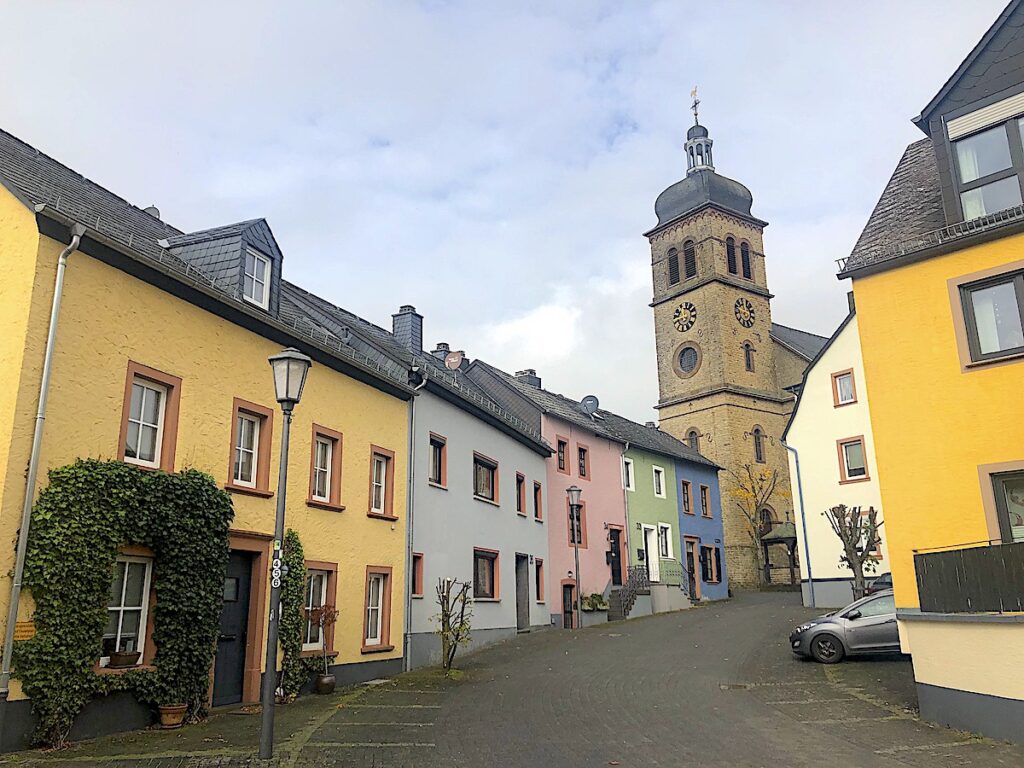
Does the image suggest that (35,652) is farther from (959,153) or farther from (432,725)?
(959,153)

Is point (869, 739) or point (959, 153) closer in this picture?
point (869, 739)

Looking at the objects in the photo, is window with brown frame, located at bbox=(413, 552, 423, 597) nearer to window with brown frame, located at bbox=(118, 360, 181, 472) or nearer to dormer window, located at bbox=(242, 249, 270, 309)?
dormer window, located at bbox=(242, 249, 270, 309)

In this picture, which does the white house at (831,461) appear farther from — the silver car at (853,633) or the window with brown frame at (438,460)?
the window with brown frame at (438,460)

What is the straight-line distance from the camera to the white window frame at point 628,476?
115ft

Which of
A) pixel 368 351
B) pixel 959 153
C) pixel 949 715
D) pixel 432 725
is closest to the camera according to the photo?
pixel 949 715

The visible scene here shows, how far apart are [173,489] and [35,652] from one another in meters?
2.83

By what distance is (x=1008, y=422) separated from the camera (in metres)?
12.1

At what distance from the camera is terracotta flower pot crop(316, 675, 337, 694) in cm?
1497

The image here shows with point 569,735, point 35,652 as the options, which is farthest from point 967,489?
point 35,652

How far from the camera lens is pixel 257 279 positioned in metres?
15.8

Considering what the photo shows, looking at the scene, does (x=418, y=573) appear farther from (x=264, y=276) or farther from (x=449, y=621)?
(x=264, y=276)

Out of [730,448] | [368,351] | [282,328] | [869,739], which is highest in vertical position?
[730,448]

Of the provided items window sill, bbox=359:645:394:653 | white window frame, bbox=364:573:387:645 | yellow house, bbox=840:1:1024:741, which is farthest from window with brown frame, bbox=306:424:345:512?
yellow house, bbox=840:1:1024:741

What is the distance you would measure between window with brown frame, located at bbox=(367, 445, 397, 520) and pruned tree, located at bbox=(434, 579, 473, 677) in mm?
2352
